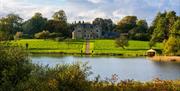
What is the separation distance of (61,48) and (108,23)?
7406 cm

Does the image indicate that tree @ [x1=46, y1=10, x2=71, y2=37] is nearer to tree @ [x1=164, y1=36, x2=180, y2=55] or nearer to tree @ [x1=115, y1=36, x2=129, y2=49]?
tree @ [x1=115, y1=36, x2=129, y2=49]

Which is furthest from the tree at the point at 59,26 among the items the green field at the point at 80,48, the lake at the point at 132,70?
the lake at the point at 132,70

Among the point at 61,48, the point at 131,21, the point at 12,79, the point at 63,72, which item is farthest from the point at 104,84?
the point at 131,21

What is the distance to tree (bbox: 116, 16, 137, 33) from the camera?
157 meters

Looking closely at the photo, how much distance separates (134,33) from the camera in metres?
139

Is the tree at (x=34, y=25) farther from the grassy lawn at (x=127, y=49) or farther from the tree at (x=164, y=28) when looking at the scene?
the tree at (x=164, y=28)

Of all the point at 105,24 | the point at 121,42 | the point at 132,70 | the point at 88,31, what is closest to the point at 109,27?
the point at 105,24

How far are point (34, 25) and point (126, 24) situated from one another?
34.3 m

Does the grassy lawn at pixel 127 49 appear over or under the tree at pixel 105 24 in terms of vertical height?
under

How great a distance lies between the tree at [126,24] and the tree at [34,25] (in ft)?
97.3

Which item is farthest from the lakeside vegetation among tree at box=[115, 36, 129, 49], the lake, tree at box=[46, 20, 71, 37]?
tree at box=[46, 20, 71, 37]

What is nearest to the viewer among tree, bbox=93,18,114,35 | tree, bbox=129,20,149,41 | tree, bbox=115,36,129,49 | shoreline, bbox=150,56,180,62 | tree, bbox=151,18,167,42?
shoreline, bbox=150,56,180,62

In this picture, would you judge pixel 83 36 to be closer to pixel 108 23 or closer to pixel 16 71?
pixel 108 23

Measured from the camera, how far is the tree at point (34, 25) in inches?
5605
